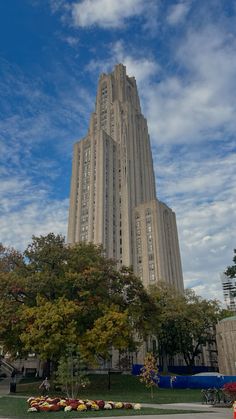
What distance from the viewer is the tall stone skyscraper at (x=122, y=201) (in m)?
105

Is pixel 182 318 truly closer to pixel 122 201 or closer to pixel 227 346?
pixel 227 346

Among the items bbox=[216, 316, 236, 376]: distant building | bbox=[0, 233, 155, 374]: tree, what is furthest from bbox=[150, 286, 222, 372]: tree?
bbox=[0, 233, 155, 374]: tree

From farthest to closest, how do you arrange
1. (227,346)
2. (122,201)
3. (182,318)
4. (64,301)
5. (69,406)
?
(122,201)
(182,318)
(227,346)
(64,301)
(69,406)

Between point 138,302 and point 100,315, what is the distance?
18.9 feet

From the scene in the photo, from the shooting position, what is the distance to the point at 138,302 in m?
39.0

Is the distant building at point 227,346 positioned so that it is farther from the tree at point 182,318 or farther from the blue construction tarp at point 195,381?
the tree at point 182,318

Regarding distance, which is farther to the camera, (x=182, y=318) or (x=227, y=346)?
(x=182, y=318)

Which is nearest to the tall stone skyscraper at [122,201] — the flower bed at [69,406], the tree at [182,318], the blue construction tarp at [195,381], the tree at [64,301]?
the tree at [182,318]

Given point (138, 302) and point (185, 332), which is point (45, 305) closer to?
point (138, 302)

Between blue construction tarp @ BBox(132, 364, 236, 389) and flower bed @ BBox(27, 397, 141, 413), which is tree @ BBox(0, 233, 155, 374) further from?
flower bed @ BBox(27, 397, 141, 413)

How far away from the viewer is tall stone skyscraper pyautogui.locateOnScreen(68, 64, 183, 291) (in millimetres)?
104875

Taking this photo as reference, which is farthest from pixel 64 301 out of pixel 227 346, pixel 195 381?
Answer: pixel 227 346

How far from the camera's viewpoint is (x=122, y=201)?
114250 mm

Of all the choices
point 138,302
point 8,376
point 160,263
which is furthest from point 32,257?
point 160,263
